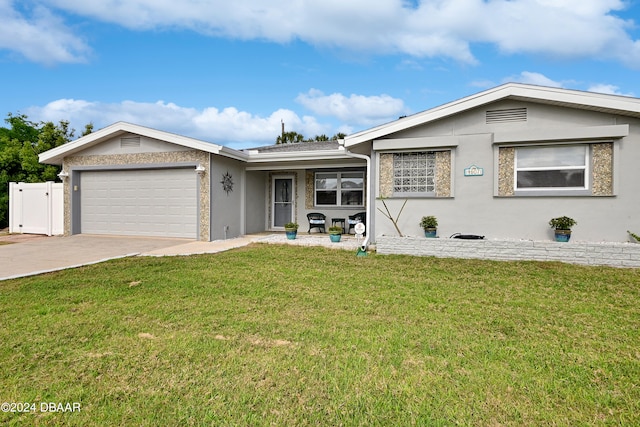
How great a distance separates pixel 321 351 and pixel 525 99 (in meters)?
7.67

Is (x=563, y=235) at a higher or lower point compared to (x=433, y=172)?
lower

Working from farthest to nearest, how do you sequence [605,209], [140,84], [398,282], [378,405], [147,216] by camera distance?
[140,84] → [147,216] → [605,209] → [398,282] → [378,405]

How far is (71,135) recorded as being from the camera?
23172 millimetres

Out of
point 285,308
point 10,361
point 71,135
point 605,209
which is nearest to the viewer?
point 10,361

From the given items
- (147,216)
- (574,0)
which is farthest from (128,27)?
(574,0)

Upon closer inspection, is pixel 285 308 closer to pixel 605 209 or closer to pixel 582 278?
pixel 582 278

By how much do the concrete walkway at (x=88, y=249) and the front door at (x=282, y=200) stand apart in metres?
2.43

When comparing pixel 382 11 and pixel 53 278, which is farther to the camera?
pixel 382 11

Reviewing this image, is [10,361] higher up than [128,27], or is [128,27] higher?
[128,27]

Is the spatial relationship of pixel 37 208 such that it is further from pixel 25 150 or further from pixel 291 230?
pixel 291 230

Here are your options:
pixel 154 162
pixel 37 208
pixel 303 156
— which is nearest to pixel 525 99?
pixel 303 156

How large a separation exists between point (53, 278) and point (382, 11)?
36.0 ft

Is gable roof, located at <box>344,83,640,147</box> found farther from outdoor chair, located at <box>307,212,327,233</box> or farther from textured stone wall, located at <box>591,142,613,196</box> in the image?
outdoor chair, located at <box>307,212,327,233</box>

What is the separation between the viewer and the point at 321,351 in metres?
3.01
